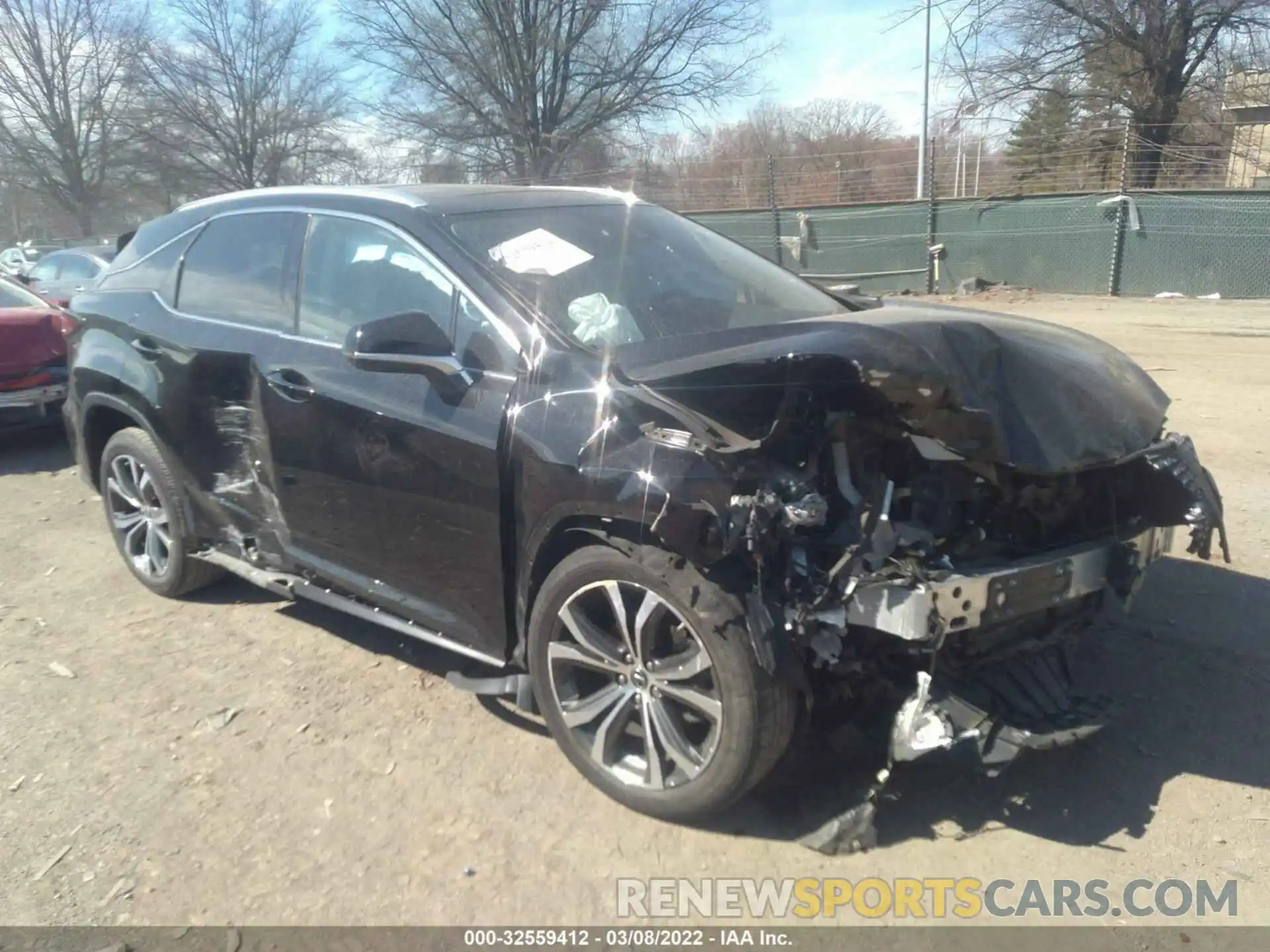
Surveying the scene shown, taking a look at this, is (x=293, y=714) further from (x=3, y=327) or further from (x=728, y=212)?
(x=728, y=212)

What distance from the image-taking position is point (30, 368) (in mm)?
7938

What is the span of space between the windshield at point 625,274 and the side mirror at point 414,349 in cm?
33

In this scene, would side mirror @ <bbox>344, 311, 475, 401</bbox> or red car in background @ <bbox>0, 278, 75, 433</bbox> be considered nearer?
side mirror @ <bbox>344, 311, 475, 401</bbox>

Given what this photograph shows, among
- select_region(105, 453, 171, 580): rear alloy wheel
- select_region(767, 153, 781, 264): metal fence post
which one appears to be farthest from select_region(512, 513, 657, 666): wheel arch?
select_region(767, 153, 781, 264): metal fence post

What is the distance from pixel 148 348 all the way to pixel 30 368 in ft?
13.3

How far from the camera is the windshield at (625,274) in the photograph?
3523 mm

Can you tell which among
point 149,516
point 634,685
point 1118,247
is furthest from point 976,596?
point 1118,247

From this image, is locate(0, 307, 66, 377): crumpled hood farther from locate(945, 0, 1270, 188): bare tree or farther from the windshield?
locate(945, 0, 1270, 188): bare tree

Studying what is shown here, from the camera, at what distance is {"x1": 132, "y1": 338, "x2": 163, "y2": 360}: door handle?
466 cm

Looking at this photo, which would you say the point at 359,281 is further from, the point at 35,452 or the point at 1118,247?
the point at 1118,247

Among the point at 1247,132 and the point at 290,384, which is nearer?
the point at 290,384

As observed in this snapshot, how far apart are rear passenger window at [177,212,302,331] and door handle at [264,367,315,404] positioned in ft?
0.75

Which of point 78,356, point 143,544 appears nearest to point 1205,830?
point 143,544

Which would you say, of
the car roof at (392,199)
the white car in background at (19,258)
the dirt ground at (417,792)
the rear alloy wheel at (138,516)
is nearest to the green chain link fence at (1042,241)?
the car roof at (392,199)
